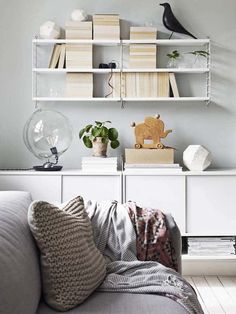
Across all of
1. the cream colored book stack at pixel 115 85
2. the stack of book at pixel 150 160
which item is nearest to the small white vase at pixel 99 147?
the stack of book at pixel 150 160

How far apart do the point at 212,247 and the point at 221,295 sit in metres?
0.47

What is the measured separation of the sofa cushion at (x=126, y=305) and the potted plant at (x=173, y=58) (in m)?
2.45

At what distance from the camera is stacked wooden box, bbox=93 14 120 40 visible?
4.25m

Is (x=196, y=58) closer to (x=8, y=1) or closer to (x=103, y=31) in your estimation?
(x=103, y=31)

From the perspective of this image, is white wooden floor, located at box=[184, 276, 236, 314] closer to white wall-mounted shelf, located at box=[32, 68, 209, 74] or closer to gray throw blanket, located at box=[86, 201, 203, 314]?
gray throw blanket, located at box=[86, 201, 203, 314]

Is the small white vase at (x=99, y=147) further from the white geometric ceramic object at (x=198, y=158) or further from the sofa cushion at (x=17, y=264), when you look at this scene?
the sofa cushion at (x=17, y=264)

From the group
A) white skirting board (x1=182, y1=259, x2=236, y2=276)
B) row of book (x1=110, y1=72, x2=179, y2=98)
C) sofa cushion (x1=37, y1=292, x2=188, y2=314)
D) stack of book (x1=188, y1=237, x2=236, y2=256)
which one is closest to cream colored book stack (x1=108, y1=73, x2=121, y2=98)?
row of book (x1=110, y1=72, x2=179, y2=98)

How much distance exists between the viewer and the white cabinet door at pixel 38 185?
13.2 ft

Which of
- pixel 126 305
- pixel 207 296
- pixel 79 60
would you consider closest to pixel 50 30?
pixel 79 60

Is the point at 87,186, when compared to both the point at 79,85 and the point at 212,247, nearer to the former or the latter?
the point at 79,85

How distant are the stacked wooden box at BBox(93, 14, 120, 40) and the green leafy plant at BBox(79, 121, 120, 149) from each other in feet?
2.13

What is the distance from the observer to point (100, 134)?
4078mm

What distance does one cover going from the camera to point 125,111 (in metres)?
4.39

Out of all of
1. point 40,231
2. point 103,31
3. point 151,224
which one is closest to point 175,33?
point 103,31
